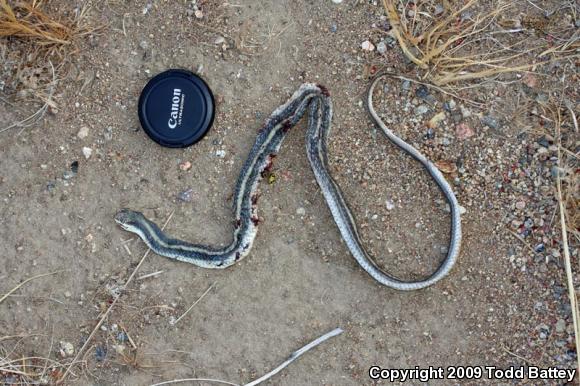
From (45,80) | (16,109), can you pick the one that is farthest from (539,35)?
(16,109)

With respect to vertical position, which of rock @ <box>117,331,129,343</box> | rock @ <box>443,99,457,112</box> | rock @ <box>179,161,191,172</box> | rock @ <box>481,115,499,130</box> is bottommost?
rock @ <box>117,331,129,343</box>

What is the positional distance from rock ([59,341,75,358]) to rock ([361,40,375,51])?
3.09m

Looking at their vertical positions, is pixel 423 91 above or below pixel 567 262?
above

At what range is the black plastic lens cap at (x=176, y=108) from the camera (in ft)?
11.8

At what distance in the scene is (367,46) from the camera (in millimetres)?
3600

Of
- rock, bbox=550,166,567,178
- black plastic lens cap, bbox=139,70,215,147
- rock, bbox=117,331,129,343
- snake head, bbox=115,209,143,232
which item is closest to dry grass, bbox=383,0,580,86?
rock, bbox=550,166,567,178

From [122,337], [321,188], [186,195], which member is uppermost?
[321,188]

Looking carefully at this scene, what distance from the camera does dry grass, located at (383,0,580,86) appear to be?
351 cm

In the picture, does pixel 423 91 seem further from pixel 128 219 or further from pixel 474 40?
pixel 128 219

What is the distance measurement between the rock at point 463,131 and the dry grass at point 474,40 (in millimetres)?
321

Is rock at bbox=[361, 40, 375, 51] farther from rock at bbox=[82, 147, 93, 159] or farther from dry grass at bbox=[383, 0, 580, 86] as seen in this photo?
rock at bbox=[82, 147, 93, 159]

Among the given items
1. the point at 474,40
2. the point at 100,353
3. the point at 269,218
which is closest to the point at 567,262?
the point at 474,40

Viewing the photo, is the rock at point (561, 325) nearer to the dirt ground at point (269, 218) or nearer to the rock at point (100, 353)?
the dirt ground at point (269, 218)

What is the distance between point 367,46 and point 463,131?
3.01 ft
